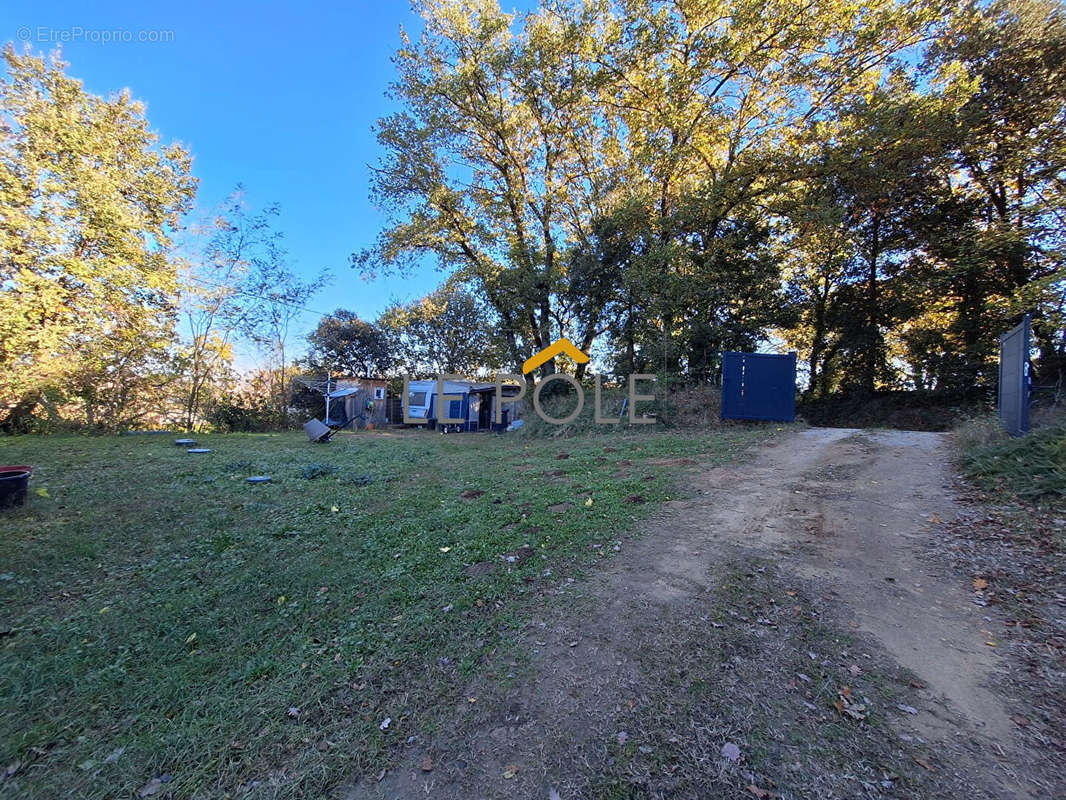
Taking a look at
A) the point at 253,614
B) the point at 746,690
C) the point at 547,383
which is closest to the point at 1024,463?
the point at 746,690

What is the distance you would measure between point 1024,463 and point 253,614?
254 inches

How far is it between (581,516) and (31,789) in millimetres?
3240

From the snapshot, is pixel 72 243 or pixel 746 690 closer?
pixel 746 690

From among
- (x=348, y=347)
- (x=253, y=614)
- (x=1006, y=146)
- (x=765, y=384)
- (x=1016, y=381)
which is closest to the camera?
(x=253, y=614)

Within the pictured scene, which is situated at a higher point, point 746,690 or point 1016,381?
point 1016,381

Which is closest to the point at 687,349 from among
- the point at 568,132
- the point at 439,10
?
the point at 568,132

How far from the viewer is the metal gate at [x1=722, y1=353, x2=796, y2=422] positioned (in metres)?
8.91

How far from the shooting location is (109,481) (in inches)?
198

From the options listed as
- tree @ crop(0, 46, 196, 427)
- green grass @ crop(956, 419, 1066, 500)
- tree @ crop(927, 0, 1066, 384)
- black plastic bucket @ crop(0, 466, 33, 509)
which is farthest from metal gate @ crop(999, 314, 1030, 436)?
tree @ crop(0, 46, 196, 427)

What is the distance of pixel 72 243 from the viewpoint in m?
9.78

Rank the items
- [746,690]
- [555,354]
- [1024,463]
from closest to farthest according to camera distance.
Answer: [746,690], [1024,463], [555,354]

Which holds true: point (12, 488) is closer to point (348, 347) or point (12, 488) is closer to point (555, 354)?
point (555, 354)

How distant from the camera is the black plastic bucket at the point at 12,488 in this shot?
3818mm

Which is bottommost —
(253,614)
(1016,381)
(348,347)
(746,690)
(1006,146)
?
(253,614)
